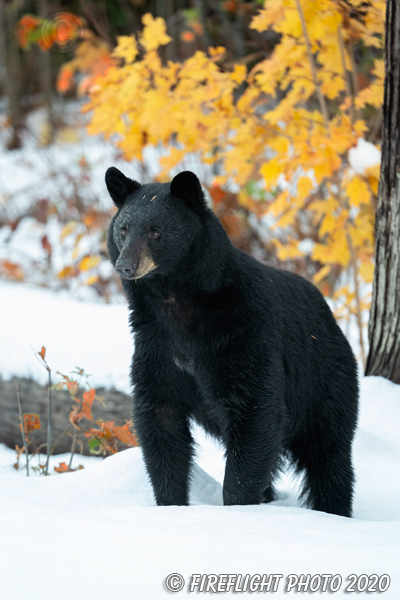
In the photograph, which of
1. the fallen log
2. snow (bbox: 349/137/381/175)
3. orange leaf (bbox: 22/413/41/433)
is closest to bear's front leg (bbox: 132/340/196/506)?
orange leaf (bbox: 22/413/41/433)

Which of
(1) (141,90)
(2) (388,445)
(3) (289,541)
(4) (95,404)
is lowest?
(4) (95,404)

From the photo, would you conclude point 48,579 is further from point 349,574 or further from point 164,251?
point 164,251

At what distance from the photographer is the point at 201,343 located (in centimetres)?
266

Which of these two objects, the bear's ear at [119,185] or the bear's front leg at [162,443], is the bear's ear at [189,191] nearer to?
the bear's ear at [119,185]

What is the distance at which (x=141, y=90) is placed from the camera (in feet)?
14.1

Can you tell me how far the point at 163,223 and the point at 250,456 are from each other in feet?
3.11

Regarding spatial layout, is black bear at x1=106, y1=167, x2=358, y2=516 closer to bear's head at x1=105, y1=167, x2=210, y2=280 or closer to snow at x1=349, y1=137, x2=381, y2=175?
bear's head at x1=105, y1=167, x2=210, y2=280

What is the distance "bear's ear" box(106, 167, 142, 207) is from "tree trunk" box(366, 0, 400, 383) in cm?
146

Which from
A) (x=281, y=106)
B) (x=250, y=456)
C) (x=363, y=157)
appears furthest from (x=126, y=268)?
(x=281, y=106)

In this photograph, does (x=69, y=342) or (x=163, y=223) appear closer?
(x=163, y=223)

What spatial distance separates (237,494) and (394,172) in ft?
6.10

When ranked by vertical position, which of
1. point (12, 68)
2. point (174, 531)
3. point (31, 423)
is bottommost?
point (31, 423)

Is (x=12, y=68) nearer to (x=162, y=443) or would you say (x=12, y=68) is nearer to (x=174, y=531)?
(x=162, y=443)

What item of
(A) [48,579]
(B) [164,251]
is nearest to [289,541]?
(A) [48,579]
